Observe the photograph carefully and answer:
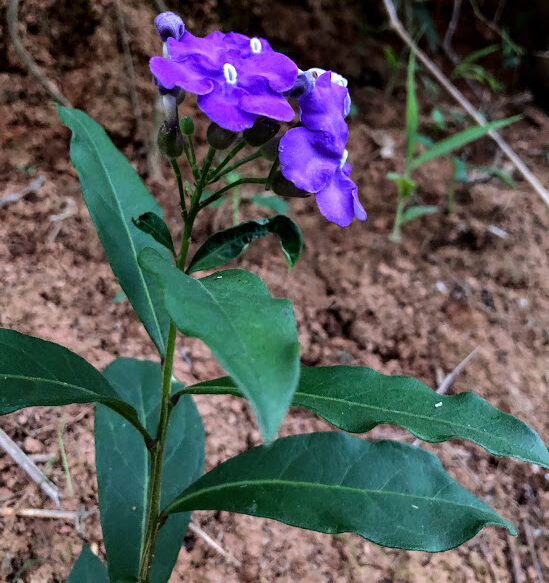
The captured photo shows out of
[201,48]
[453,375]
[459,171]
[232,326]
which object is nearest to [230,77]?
[201,48]

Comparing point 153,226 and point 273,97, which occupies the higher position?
point 273,97

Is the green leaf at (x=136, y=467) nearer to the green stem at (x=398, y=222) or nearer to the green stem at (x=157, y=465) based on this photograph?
the green stem at (x=157, y=465)

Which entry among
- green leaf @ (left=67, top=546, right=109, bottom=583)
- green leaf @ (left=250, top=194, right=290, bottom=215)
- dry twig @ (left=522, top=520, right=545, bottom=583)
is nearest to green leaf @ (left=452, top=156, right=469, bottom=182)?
green leaf @ (left=250, top=194, right=290, bottom=215)

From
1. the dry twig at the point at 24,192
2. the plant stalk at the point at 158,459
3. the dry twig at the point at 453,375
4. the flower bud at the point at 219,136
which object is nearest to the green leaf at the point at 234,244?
the plant stalk at the point at 158,459

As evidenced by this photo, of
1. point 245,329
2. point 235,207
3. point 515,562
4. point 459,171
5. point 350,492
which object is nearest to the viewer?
point 245,329

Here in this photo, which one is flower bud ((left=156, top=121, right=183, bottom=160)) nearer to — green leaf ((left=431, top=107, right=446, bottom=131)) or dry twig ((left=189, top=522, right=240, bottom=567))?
dry twig ((left=189, top=522, right=240, bottom=567))

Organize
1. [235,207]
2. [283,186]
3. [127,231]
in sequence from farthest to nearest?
[235,207] < [127,231] < [283,186]

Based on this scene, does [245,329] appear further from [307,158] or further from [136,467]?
[136,467]
